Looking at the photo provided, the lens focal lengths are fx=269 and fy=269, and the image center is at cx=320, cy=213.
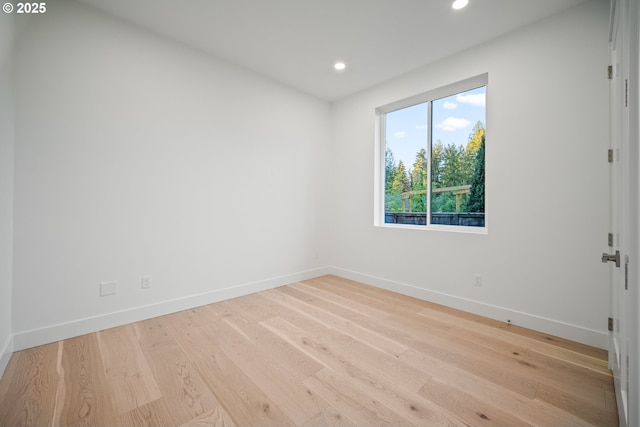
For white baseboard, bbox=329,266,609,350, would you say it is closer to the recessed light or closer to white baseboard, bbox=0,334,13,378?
the recessed light

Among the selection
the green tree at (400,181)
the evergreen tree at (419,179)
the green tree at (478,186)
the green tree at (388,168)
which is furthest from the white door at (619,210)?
the green tree at (388,168)

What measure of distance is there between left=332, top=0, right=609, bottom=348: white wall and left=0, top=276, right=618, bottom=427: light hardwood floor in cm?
33

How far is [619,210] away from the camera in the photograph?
151cm

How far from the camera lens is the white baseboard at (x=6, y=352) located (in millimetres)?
1759

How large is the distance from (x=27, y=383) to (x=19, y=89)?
2.06m

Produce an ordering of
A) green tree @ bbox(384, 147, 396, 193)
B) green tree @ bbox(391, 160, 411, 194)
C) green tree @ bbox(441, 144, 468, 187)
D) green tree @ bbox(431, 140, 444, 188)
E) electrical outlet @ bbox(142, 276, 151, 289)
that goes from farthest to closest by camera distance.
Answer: green tree @ bbox(384, 147, 396, 193) → green tree @ bbox(391, 160, 411, 194) → green tree @ bbox(431, 140, 444, 188) → green tree @ bbox(441, 144, 468, 187) → electrical outlet @ bbox(142, 276, 151, 289)

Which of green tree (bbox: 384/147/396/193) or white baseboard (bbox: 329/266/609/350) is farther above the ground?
green tree (bbox: 384/147/396/193)

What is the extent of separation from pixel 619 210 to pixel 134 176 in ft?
11.8

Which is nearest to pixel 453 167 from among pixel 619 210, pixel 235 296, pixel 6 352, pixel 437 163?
pixel 437 163

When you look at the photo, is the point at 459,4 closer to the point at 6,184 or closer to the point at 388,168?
the point at 388,168

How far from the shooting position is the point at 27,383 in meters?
1.65

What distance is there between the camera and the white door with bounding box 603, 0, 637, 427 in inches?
48.3

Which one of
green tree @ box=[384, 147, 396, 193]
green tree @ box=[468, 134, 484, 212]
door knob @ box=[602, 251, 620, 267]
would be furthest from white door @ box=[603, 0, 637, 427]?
green tree @ box=[384, 147, 396, 193]

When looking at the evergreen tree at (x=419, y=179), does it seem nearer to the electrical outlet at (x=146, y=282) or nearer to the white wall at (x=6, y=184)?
the electrical outlet at (x=146, y=282)
